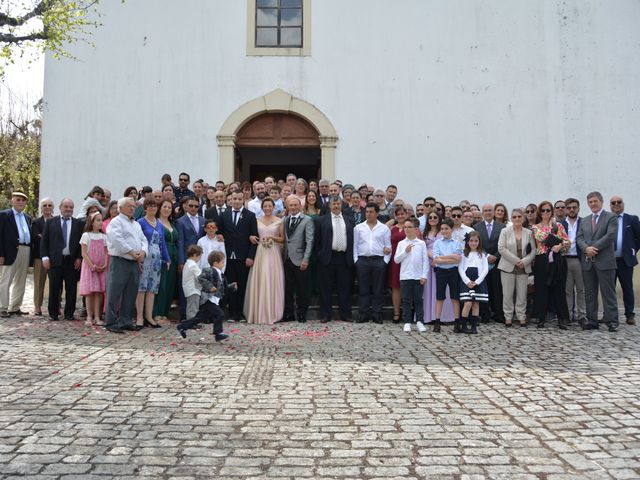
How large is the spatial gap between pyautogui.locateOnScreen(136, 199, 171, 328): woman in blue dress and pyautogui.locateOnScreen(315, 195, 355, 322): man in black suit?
2353mm

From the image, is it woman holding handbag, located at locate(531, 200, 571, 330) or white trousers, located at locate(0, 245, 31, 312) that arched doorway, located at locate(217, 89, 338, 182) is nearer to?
white trousers, located at locate(0, 245, 31, 312)

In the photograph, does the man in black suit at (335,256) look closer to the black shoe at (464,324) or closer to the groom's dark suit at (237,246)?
the groom's dark suit at (237,246)

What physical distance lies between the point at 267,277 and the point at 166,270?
153 cm

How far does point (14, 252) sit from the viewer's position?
29.8ft

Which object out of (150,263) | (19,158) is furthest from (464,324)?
(19,158)

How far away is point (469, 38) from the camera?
Answer: 1216 centimetres

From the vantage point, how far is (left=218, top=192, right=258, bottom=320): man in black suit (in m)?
8.89

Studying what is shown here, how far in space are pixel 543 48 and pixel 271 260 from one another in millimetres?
7683

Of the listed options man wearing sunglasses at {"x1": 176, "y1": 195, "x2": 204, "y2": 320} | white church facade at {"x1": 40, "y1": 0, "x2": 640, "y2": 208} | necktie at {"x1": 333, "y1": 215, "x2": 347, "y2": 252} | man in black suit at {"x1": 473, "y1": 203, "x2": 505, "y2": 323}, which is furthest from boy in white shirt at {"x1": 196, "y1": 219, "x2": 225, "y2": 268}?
man in black suit at {"x1": 473, "y1": 203, "x2": 505, "y2": 323}

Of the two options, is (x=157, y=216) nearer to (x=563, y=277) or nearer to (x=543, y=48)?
(x=563, y=277)

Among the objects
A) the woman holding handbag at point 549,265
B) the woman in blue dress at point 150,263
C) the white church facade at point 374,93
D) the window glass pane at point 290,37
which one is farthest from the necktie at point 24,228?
the woman holding handbag at point 549,265

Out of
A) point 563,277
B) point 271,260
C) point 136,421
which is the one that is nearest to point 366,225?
point 271,260

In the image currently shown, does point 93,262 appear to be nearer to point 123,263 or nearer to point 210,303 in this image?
point 123,263

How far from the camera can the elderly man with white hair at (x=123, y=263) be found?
7672 mm
